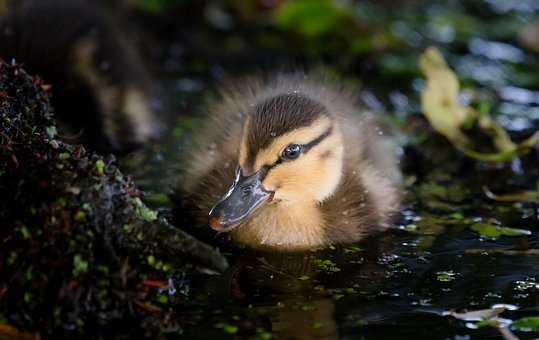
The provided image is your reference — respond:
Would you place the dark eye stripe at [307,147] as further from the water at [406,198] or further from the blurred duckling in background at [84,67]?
the blurred duckling in background at [84,67]

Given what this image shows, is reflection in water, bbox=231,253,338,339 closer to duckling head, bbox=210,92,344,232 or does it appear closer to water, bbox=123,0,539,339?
water, bbox=123,0,539,339

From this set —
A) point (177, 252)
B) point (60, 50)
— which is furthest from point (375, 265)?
point (60, 50)

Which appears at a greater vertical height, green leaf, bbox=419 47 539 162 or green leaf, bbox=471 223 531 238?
green leaf, bbox=419 47 539 162

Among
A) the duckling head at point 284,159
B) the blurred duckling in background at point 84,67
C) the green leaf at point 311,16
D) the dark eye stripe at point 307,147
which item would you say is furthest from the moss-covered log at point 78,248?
Answer: the green leaf at point 311,16


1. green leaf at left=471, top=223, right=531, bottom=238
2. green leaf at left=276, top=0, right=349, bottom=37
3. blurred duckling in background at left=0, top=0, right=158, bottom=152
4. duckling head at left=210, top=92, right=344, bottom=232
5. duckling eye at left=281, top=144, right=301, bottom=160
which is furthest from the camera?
green leaf at left=276, top=0, right=349, bottom=37

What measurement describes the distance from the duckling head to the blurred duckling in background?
1256 mm

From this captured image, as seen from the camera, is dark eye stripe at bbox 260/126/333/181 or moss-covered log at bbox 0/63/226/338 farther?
dark eye stripe at bbox 260/126/333/181

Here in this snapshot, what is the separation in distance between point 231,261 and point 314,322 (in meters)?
0.63

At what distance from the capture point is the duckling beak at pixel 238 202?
3494 mm

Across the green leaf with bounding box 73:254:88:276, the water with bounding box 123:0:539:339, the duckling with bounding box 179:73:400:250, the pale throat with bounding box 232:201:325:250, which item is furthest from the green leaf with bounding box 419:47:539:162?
the green leaf with bounding box 73:254:88:276

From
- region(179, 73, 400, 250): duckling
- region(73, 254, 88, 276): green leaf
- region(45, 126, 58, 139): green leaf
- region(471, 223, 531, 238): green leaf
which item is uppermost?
region(471, 223, 531, 238): green leaf

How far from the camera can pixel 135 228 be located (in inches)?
125

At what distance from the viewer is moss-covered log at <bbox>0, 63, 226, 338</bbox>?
2955 millimetres

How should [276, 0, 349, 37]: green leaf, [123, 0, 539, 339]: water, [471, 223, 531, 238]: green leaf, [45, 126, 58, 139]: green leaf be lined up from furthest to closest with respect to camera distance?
1. [276, 0, 349, 37]: green leaf
2. [471, 223, 531, 238]: green leaf
3. [45, 126, 58, 139]: green leaf
4. [123, 0, 539, 339]: water
